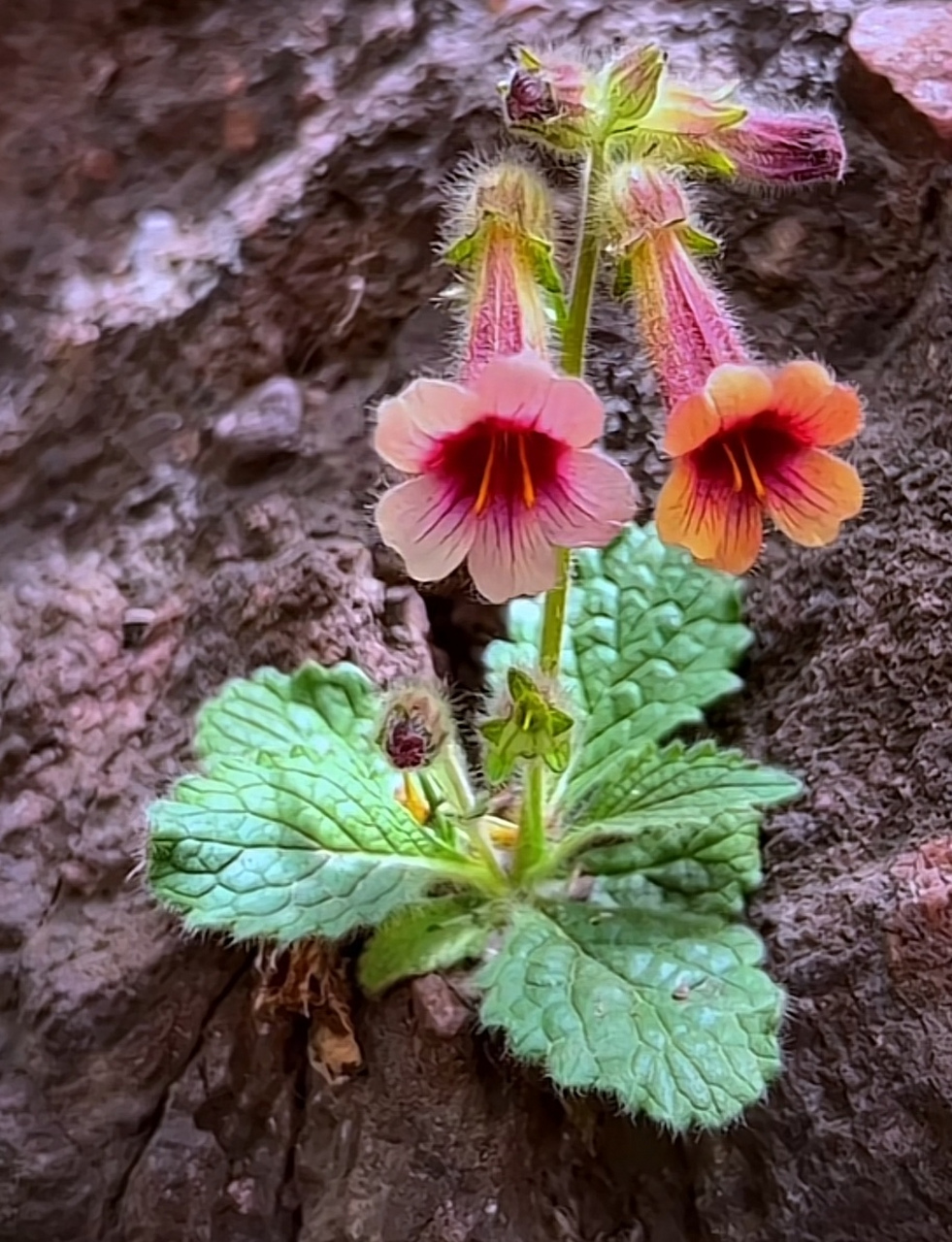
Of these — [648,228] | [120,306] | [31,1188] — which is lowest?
[31,1188]

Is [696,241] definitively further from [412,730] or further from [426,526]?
[412,730]

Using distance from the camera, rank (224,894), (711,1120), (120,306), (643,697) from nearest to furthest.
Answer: (711,1120) → (224,894) → (643,697) → (120,306)

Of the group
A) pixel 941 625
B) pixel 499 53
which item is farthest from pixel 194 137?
pixel 941 625

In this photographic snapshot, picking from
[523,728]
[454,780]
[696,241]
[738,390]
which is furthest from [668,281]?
[454,780]

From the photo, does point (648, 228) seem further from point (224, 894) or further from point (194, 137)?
point (194, 137)

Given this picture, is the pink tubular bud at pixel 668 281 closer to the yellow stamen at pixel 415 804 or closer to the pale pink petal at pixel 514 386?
the pale pink petal at pixel 514 386

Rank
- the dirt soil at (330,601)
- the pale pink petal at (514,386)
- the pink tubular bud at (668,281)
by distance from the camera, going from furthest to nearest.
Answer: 1. the dirt soil at (330,601)
2. the pink tubular bud at (668,281)
3. the pale pink petal at (514,386)

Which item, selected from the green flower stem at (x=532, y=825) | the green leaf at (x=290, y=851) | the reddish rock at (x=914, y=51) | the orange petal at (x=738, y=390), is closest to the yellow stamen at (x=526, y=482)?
the orange petal at (x=738, y=390)

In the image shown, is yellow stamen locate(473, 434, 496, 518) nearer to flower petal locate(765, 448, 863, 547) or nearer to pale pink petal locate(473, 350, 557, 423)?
pale pink petal locate(473, 350, 557, 423)
